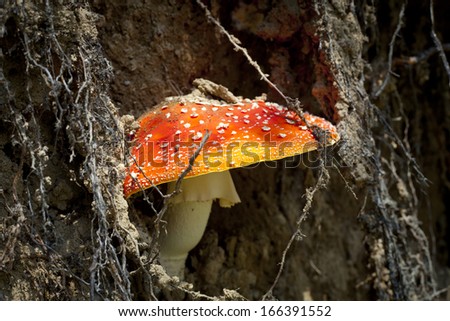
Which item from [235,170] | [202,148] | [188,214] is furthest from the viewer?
[235,170]

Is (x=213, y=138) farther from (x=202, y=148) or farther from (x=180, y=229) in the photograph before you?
(x=180, y=229)

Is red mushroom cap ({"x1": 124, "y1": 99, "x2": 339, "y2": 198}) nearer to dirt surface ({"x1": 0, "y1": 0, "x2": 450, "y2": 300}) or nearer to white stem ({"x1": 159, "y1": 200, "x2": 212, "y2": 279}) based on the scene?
dirt surface ({"x1": 0, "y1": 0, "x2": 450, "y2": 300})

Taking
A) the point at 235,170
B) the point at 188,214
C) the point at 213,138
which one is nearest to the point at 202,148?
the point at 213,138

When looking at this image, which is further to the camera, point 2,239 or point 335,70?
point 335,70

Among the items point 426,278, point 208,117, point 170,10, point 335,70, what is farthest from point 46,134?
point 426,278

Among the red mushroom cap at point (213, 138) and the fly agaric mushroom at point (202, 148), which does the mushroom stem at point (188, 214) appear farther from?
the red mushroom cap at point (213, 138)

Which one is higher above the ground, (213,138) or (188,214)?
(213,138)

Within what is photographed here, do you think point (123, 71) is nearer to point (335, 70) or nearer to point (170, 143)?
point (170, 143)
